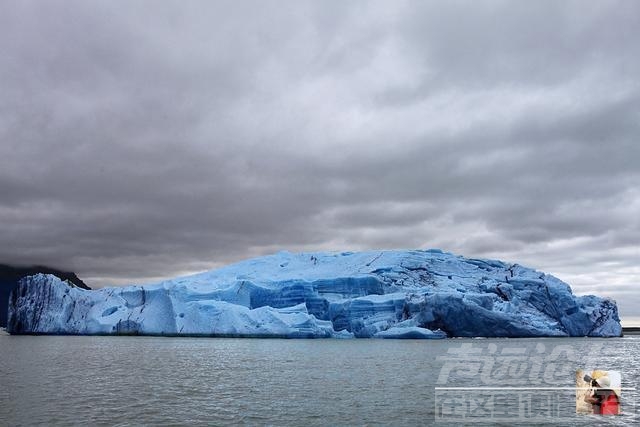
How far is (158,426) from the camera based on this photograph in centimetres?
1562

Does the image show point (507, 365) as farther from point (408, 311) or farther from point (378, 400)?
point (408, 311)

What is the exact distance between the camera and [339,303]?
201ft

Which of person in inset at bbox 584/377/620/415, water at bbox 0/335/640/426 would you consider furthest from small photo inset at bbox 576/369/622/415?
water at bbox 0/335/640/426

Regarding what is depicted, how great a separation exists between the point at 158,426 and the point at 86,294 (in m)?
54.7

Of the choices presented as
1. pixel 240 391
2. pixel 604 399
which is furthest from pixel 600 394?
pixel 240 391

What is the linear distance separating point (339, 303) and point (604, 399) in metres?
43.8

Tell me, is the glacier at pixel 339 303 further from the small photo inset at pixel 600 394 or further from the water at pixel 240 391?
the small photo inset at pixel 600 394

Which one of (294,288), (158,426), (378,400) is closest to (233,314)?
(294,288)

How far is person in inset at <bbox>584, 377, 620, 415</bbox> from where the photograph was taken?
17812mm

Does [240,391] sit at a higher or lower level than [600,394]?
lower

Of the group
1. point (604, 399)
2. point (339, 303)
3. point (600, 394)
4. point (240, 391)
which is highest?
point (339, 303)

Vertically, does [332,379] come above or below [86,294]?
below

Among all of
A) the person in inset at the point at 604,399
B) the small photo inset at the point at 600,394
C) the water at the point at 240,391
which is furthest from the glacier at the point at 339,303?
the person in inset at the point at 604,399

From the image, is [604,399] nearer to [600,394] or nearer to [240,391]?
[600,394]
